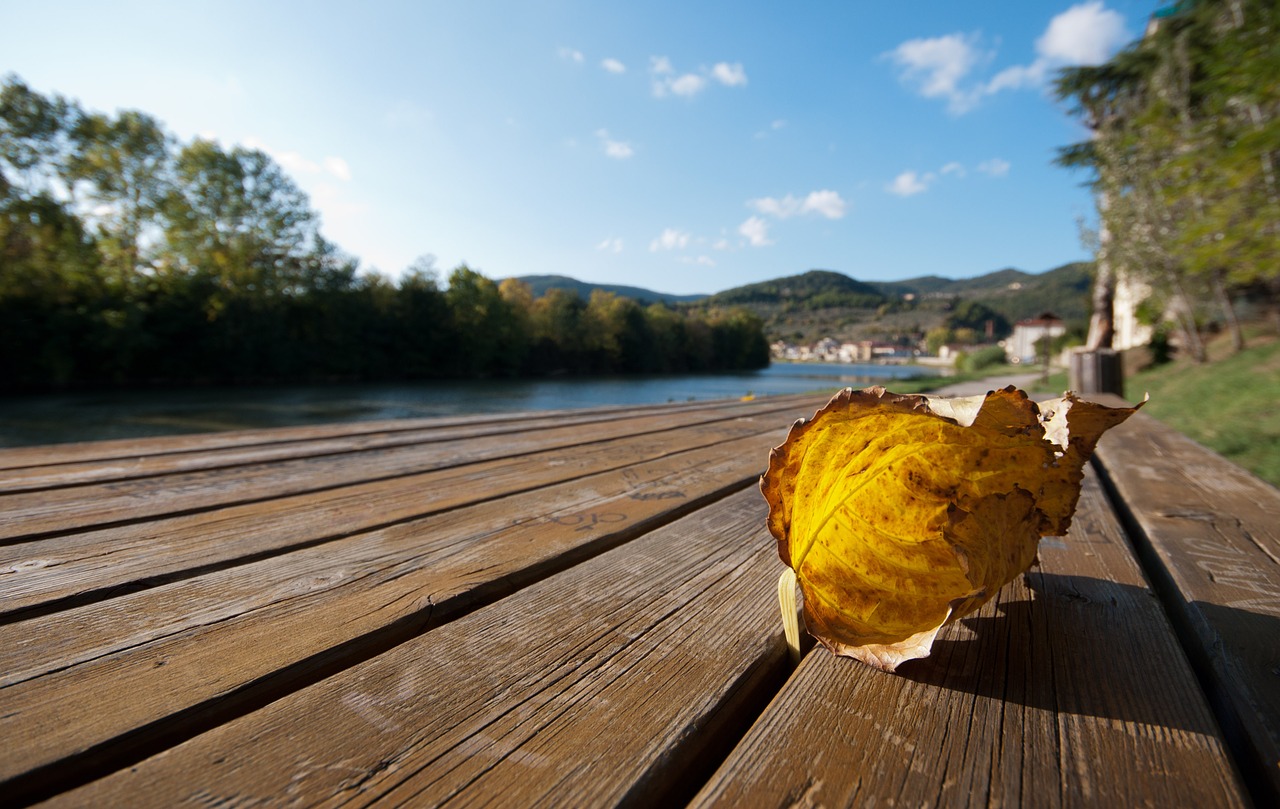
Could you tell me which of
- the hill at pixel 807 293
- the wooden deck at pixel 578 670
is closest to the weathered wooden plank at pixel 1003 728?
the wooden deck at pixel 578 670

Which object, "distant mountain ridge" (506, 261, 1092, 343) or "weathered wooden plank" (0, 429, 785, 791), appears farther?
"distant mountain ridge" (506, 261, 1092, 343)

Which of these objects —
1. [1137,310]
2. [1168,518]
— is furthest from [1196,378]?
[1168,518]

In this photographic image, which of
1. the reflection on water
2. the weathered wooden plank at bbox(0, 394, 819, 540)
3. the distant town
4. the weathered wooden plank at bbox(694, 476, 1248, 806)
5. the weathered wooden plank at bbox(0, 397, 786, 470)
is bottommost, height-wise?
the distant town

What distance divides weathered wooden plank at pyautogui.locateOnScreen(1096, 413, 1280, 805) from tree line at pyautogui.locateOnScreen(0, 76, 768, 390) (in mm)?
36704

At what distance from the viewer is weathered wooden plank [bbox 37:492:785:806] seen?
2.01ft

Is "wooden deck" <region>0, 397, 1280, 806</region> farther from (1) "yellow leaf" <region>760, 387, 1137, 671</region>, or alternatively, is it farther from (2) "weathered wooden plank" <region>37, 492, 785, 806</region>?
(1) "yellow leaf" <region>760, 387, 1137, 671</region>

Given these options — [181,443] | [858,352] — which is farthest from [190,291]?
[858,352]

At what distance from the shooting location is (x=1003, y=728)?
72cm

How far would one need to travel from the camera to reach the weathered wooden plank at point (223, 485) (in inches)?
60.7

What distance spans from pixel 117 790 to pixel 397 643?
1.22 feet

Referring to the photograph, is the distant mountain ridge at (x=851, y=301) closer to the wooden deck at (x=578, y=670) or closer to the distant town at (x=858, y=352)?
the distant town at (x=858, y=352)

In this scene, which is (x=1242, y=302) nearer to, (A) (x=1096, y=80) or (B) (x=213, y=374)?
(A) (x=1096, y=80)

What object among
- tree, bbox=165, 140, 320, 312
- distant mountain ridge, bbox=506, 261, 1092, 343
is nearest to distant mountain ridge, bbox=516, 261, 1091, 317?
distant mountain ridge, bbox=506, 261, 1092, 343

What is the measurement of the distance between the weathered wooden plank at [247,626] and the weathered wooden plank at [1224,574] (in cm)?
107
